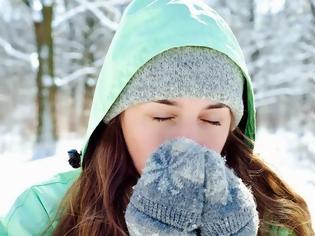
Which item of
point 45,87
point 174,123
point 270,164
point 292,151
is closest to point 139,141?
point 174,123

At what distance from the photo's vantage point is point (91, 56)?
1706cm

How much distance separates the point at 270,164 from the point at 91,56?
15.6 metres

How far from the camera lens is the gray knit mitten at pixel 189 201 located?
1.18 meters

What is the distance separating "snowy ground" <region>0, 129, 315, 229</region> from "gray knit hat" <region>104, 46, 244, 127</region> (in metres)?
0.54

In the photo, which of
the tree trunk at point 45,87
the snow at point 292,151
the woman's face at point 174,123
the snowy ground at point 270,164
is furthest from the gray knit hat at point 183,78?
the tree trunk at point 45,87

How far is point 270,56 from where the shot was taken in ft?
49.8

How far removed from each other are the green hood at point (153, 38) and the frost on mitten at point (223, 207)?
1.13 feet

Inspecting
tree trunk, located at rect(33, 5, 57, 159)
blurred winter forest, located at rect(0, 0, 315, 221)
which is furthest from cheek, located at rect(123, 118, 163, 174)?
tree trunk, located at rect(33, 5, 57, 159)

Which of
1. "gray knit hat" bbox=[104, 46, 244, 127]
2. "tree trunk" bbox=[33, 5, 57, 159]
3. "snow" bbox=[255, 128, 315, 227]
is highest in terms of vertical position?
"gray knit hat" bbox=[104, 46, 244, 127]

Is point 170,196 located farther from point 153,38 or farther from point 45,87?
point 45,87

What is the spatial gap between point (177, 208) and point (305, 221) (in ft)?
2.38

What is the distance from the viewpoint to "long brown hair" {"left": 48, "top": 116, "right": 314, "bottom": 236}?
1483 mm

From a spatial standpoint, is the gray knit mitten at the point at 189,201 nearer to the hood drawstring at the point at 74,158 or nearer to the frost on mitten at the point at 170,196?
the frost on mitten at the point at 170,196

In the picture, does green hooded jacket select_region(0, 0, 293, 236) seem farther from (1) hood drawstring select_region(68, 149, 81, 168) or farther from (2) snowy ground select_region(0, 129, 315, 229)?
(2) snowy ground select_region(0, 129, 315, 229)
